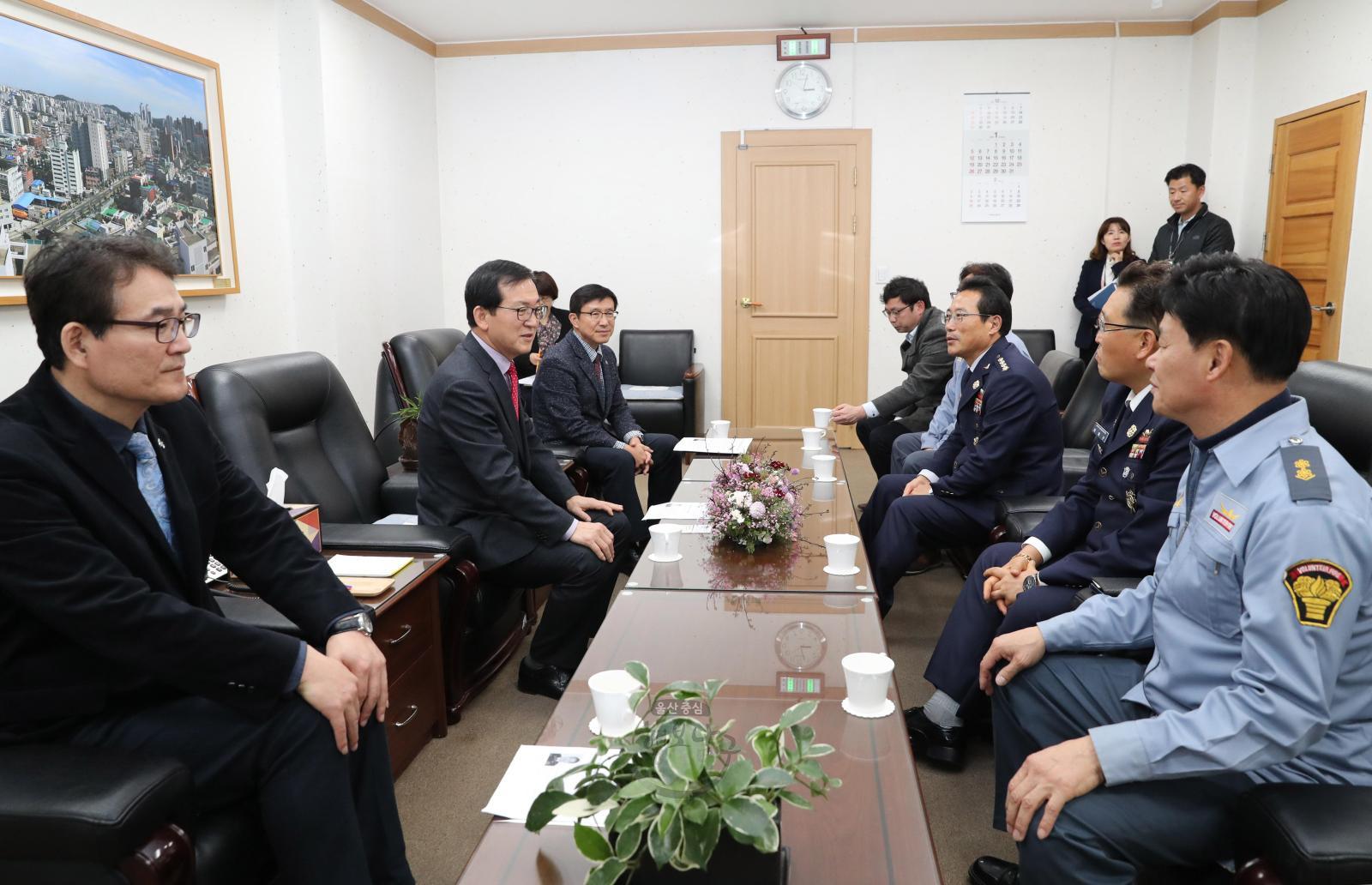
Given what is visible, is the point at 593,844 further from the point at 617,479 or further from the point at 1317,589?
the point at 617,479

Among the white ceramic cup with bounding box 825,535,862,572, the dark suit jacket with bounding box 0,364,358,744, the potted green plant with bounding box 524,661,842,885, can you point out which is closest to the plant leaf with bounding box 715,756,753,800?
the potted green plant with bounding box 524,661,842,885

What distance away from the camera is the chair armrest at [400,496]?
9.70 feet

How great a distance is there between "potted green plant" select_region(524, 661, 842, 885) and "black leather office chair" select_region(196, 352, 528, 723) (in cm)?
149

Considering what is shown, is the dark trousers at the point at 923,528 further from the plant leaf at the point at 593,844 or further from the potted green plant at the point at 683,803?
the plant leaf at the point at 593,844

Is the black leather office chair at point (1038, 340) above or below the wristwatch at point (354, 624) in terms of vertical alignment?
above

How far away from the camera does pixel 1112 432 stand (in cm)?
230

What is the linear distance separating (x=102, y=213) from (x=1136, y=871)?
3910 millimetres

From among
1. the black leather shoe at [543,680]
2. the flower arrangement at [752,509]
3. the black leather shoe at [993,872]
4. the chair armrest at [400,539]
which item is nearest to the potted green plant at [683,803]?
the black leather shoe at [993,872]

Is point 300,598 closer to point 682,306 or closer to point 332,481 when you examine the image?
point 332,481

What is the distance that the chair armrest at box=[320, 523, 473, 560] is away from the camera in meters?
2.37

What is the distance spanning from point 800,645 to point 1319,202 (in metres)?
4.60

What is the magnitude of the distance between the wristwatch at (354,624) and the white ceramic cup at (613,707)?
580 millimetres

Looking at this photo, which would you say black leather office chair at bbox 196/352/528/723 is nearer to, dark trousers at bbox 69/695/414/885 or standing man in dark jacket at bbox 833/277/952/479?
dark trousers at bbox 69/695/414/885

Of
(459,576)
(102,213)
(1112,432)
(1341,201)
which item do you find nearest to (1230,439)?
(1112,432)
